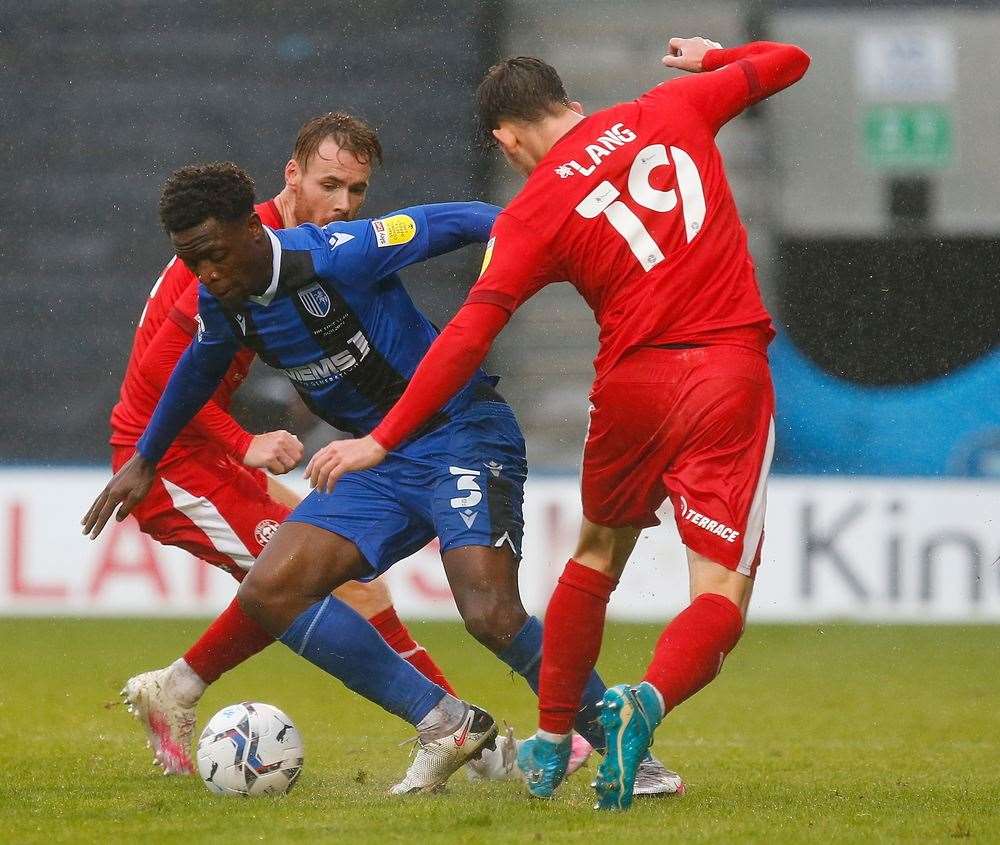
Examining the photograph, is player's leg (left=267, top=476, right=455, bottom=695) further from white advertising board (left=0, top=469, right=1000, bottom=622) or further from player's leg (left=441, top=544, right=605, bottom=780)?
white advertising board (left=0, top=469, right=1000, bottom=622)

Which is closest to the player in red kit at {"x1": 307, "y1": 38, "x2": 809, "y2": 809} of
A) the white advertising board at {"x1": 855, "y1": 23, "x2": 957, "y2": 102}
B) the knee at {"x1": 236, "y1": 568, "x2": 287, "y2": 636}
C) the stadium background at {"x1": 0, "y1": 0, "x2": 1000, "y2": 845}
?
the knee at {"x1": 236, "y1": 568, "x2": 287, "y2": 636}

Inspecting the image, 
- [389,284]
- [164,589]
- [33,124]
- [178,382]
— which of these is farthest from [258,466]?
[33,124]

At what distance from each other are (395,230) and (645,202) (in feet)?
2.62

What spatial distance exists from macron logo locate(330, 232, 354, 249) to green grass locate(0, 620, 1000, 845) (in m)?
1.44

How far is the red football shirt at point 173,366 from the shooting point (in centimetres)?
533

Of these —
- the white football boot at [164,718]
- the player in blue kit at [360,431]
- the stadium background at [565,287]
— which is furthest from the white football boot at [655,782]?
the stadium background at [565,287]

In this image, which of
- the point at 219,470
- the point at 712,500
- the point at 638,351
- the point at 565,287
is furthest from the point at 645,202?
the point at 565,287

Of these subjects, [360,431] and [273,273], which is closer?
[273,273]

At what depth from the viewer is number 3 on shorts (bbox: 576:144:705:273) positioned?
420 cm

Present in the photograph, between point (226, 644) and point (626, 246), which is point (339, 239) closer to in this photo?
point (626, 246)

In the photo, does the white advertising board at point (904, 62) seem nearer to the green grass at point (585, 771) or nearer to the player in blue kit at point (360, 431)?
the green grass at point (585, 771)

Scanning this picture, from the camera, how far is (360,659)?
4.52 meters

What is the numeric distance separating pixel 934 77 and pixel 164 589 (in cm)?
614

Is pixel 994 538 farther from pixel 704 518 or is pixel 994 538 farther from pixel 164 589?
pixel 704 518
